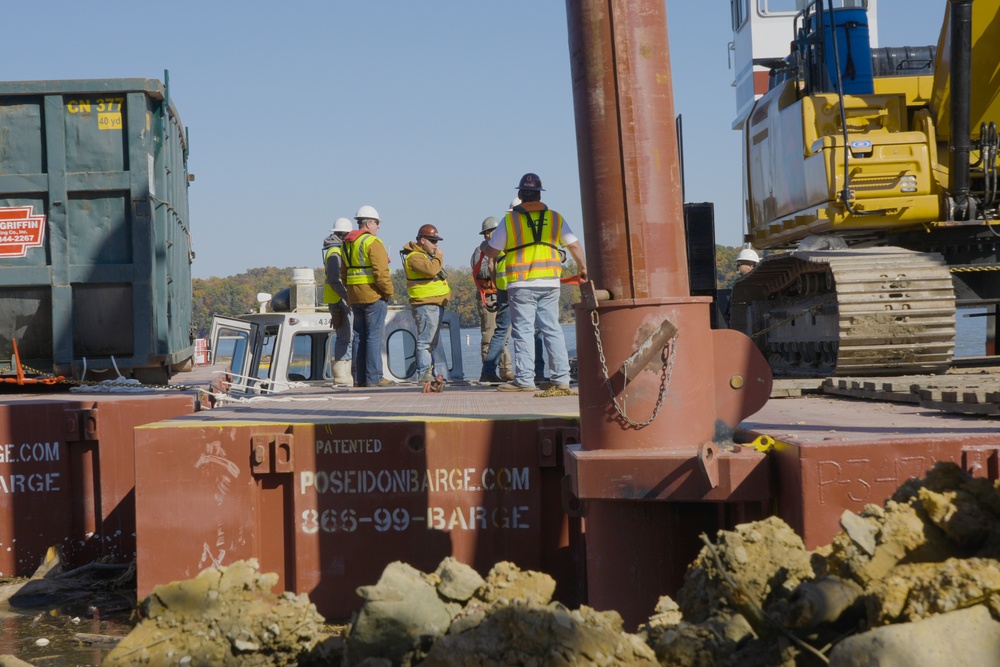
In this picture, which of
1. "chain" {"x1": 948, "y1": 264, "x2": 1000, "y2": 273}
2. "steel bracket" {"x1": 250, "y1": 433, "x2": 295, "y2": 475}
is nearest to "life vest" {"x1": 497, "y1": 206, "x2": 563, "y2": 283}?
"chain" {"x1": 948, "y1": 264, "x2": 1000, "y2": 273}

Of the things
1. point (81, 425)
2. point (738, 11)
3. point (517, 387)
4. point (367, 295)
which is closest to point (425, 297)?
point (367, 295)

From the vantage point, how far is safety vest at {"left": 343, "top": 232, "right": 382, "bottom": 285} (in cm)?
1141

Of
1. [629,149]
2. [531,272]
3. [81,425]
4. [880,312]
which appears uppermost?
[629,149]

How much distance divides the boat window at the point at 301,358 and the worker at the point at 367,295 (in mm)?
1893

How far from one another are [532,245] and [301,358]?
5.19 metres

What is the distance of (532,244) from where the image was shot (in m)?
9.04

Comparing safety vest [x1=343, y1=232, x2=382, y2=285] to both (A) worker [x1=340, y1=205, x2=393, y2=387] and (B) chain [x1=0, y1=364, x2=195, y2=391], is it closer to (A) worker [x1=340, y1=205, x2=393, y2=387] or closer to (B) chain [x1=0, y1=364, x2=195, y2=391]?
(A) worker [x1=340, y1=205, x2=393, y2=387]

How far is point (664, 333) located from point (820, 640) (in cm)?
158

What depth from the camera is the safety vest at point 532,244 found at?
905 centimetres

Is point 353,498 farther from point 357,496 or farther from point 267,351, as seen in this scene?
point 267,351

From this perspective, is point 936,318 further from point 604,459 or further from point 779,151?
point 604,459

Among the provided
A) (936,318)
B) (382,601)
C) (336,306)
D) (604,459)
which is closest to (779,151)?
(936,318)

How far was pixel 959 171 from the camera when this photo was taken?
29.7 feet

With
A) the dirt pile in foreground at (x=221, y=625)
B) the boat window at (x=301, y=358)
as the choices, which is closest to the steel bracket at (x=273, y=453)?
the dirt pile in foreground at (x=221, y=625)
